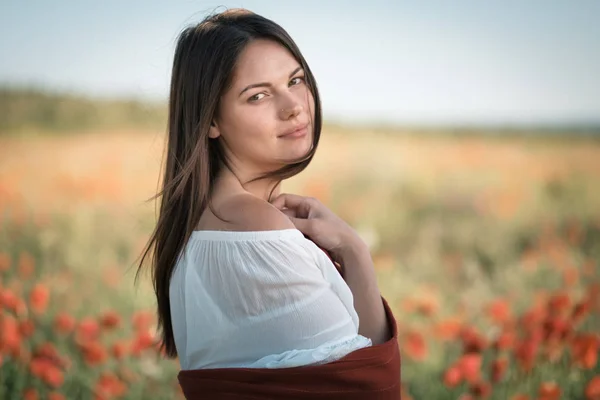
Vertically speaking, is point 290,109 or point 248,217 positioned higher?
point 290,109

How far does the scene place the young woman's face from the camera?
1646mm

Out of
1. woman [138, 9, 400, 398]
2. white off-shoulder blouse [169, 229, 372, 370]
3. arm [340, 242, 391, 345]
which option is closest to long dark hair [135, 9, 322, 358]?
woman [138, 9, 400, 398]

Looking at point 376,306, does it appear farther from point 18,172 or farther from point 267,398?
point 18,172

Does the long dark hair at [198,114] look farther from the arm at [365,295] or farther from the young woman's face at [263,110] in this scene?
the arm at [365,295]

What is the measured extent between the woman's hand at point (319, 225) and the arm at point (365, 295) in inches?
0.6

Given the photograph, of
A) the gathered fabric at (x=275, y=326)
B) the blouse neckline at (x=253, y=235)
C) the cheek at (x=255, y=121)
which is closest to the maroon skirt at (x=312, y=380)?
the gathered fabric at (x=275, y=326)

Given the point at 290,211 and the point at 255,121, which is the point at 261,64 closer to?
the point at 255,121

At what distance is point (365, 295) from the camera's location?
5.73 feet

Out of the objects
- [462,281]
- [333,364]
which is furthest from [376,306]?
[462,281]

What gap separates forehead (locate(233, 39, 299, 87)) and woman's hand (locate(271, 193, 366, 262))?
0.96 ft

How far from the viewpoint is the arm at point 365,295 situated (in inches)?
68.4

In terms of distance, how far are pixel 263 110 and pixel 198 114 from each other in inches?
5.2

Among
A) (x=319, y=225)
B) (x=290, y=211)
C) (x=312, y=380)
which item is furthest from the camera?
(x=290, y=211)

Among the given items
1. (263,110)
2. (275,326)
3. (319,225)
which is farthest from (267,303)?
(263,110)
